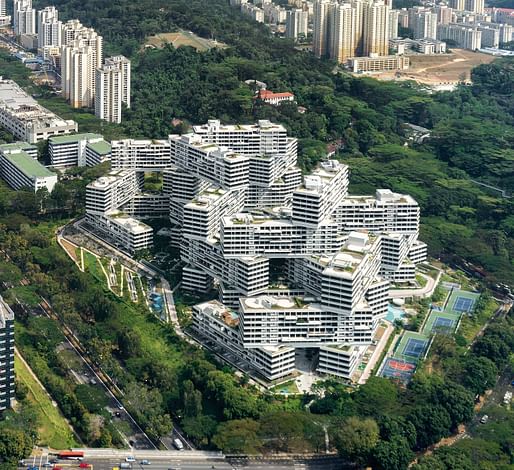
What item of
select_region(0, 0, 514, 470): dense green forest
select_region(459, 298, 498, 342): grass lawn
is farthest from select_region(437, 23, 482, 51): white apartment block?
select_region(459, 298, 498, 342): grass lawn

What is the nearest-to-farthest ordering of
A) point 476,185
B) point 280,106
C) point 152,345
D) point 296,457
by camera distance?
point 296,457 → point 152,345 → point 476,185 → point 280,106

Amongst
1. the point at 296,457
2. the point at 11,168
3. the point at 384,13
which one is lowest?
the point at 296,457

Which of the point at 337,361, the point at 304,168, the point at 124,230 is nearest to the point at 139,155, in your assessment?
the point at 124,230

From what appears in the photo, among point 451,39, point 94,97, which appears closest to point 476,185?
point 94,97

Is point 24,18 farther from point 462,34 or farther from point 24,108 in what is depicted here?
point 462,34

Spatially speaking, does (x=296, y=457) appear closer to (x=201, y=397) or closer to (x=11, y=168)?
(x=201, y=397)

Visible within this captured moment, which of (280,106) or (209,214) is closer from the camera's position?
(209,214)

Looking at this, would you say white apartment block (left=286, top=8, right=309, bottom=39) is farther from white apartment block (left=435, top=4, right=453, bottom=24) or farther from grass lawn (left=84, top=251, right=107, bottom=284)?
grass lawn (left=84, top=251, right=107, bottom=284)
